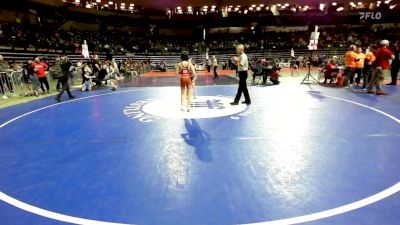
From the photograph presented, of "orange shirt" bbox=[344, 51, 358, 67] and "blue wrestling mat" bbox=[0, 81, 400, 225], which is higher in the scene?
"orange shirt" bbox=[344, 51, 358, 67]

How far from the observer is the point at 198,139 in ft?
19.6

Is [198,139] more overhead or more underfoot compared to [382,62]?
more underfoot

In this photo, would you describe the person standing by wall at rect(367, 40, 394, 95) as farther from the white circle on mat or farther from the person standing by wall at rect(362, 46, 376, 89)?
the white circle on mat

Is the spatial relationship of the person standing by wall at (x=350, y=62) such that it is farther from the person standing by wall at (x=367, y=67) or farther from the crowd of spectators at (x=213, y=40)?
the crowd of spectators at (x=213, y=40)

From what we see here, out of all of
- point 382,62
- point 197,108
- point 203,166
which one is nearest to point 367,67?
point 382,62

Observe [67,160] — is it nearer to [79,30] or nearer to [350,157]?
[350,157]

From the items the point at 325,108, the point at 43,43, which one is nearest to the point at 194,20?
the point at 43,43
